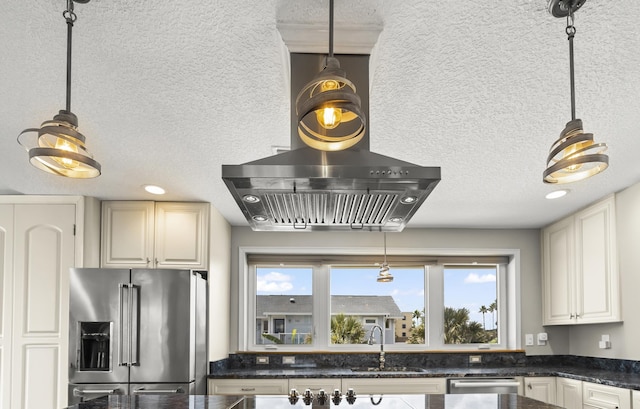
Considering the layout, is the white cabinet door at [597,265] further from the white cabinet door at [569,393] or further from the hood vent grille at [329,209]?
the hood vent grille at [329,209]

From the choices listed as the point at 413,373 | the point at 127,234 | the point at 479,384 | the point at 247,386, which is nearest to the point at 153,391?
the point at 247,386

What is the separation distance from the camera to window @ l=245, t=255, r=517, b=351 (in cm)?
582

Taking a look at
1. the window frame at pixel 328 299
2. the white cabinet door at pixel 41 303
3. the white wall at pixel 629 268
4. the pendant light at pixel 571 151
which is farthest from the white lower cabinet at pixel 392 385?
the pendant light at pixel 571 151

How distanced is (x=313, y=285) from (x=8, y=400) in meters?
2.75

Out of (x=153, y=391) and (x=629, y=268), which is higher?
(x=629, y=268)

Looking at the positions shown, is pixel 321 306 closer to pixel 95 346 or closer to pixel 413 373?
pixel 413 373

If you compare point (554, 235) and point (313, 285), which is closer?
point (554, 235)

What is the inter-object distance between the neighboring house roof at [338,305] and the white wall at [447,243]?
336mm

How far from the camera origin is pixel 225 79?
2465 mm

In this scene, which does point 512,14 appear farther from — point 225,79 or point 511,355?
point 511,355

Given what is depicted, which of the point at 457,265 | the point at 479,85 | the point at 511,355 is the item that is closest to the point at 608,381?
the point at 511,355

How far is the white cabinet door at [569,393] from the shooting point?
14.8 ft

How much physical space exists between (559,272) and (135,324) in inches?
142

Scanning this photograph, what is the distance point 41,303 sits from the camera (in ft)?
14.8
